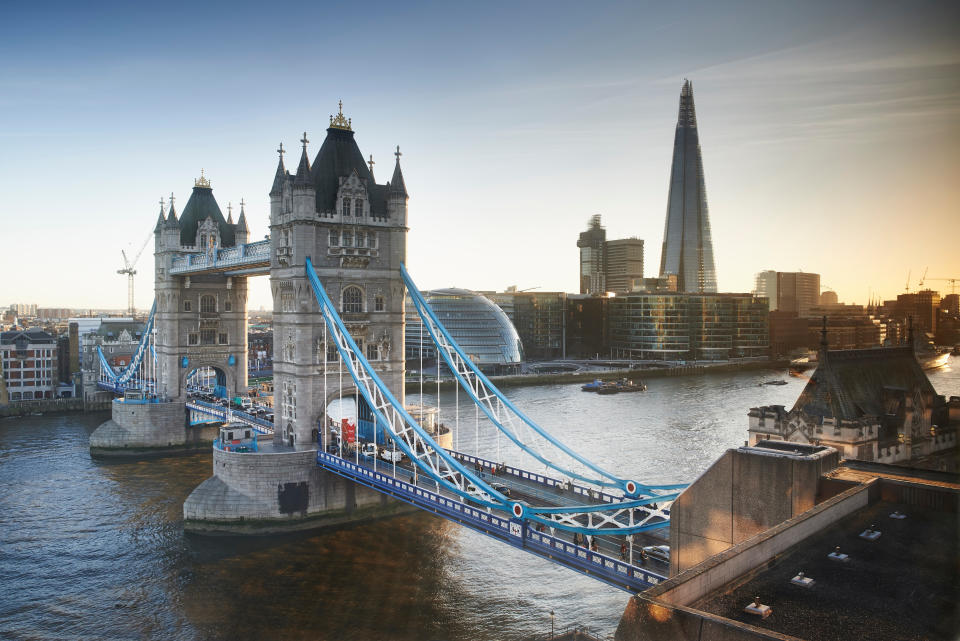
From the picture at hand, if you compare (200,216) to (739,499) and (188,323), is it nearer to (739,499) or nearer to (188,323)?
(188,323)

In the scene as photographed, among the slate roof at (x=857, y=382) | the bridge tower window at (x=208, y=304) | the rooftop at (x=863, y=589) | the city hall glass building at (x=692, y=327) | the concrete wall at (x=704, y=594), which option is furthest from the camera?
the city hall glass building at (x=692, y=327)

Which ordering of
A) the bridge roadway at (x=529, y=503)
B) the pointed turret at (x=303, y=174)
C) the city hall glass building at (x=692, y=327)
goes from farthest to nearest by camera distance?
1. the city hall glass building at (x=692, y=327)
2. the pointed turret at (x=303, y=174)
3. the bridge roadway at (x=529, y=503)

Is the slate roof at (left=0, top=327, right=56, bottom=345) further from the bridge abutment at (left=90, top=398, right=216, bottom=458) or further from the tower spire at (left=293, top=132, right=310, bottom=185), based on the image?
the tower spire at (left=293, top=132, right=310, bottom=185)

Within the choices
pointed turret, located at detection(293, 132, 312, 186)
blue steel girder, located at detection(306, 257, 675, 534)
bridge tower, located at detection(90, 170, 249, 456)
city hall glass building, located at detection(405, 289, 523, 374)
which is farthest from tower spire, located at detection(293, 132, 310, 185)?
city hall glass building, located at detection(405, 289, 523, 374)

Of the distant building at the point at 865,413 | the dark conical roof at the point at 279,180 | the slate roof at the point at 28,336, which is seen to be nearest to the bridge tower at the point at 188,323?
the dark conical roof at the point at 279,180

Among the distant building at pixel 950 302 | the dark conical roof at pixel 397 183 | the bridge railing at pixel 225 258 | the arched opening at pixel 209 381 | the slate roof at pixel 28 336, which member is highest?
the dark conical roof at pixel 397 183

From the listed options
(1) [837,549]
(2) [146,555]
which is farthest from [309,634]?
(1) [837,549]

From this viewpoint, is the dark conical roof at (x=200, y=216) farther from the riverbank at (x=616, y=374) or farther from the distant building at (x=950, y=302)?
the distant building at (x=950, y=302)
